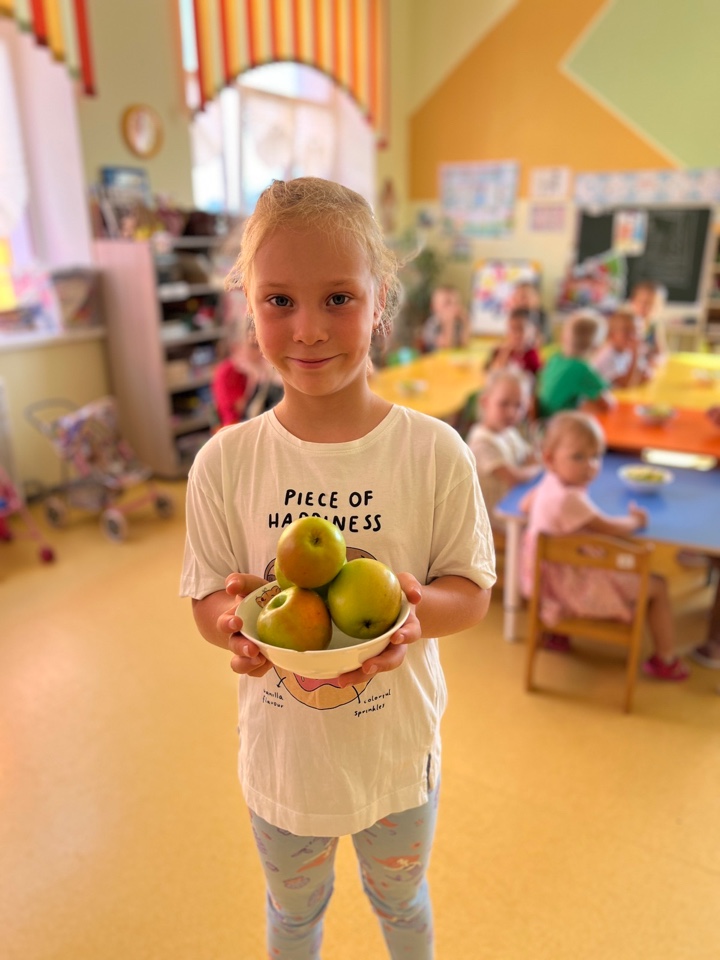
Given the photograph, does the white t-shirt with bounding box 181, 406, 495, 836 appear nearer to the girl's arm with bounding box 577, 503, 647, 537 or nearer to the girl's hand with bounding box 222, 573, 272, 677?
the girl's hand with bounding box 222, 573, 272, 677

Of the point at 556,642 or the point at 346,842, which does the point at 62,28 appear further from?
the point at 346,842

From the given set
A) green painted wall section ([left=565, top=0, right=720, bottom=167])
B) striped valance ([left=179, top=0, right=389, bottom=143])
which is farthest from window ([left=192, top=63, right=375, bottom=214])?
green painted wall section ([left=565, top=0, right=720, bottom=167])

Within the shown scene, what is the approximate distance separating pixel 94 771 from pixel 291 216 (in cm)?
206

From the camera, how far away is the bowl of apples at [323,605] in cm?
89

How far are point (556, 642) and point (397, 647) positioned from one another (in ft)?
7.45

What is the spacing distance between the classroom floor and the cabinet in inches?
82.7

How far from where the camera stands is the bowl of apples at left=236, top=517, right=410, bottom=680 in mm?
890

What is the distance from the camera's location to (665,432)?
3369mm

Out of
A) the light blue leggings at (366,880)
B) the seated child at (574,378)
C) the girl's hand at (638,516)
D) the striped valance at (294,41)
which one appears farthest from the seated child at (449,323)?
the light blue leggings at (366,880)

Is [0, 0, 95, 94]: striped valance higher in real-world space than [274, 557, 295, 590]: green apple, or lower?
higher

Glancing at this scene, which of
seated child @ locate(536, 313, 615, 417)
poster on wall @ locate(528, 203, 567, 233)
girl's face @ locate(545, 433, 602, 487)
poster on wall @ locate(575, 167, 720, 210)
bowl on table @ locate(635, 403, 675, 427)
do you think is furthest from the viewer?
poster on wall @ locate(528, 203, 567, 233)

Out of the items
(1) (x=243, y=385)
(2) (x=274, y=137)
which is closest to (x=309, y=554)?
(1) (x=243, y=385)

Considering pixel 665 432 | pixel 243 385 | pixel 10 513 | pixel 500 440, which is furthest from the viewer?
pixel 10 513

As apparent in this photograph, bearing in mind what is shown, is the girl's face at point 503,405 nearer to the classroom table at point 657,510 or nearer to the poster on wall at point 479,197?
the classroom table at point 657,510
